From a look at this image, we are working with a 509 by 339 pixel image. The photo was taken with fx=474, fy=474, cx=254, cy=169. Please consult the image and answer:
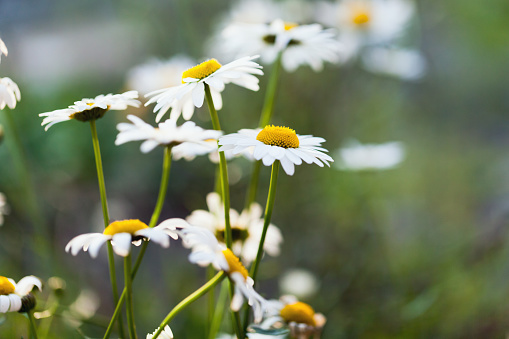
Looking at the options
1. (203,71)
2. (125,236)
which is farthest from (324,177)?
(125,236)

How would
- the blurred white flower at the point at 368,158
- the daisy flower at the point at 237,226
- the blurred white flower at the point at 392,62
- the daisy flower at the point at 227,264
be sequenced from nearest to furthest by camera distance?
the daisy flower at the point at 227,264
the daisy flower at the point at 237,226
the blurred white flower at the point at 368,158
the blurred white flower at the point at 392,62

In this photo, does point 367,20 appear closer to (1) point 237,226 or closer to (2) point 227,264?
(1) point 237,226

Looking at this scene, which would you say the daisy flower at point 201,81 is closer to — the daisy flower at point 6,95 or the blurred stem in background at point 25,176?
the daisy flower at point 6,95

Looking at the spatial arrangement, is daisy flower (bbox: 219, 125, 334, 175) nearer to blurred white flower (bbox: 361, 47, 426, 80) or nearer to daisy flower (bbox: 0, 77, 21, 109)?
daisy flower (bbox: 0, 77, 21, 109)

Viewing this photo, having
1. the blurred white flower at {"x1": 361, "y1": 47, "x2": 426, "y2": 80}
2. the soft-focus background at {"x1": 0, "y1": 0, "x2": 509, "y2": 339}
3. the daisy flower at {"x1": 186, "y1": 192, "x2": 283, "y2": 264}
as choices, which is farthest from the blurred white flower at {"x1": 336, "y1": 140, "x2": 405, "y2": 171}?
the daisy flower at {"x1": 186, "y1": 192, "x2": 283, "y2": 264}

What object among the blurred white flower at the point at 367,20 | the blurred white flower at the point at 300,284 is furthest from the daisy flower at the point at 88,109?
the blurred white flower at the point at 367,20

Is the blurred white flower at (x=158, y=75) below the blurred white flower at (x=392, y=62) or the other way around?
the other way around

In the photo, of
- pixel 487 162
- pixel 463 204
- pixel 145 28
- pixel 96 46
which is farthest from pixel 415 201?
pixel 96 46
